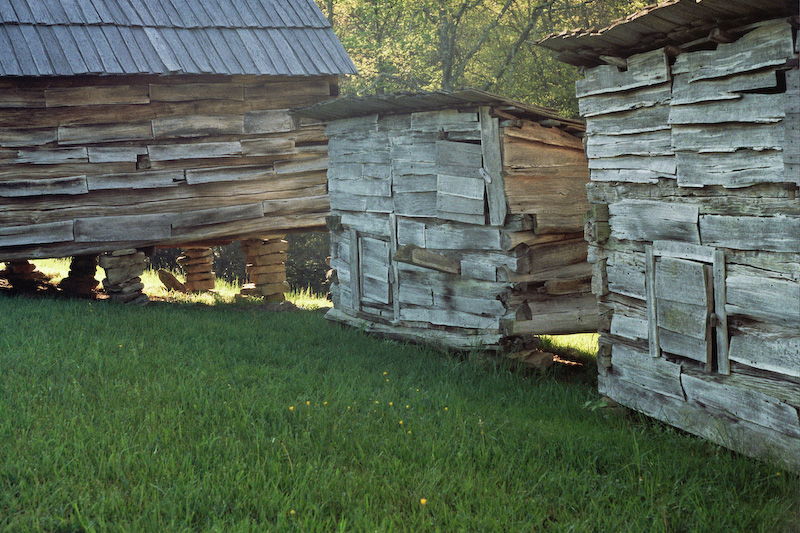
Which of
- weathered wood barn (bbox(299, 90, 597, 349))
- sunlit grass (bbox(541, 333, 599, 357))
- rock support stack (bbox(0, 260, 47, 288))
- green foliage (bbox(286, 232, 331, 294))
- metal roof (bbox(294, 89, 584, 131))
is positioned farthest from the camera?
green foliage (bbox(286, 232, 331, 294))

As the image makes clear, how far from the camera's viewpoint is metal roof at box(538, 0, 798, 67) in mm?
4387

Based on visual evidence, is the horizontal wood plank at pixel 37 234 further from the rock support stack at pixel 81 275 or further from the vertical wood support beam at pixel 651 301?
the vertical wood support beam at pixel 651 301

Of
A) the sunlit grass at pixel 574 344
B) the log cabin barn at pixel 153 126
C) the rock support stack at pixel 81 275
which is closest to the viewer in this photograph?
the sunlit grass at pixel 574 344

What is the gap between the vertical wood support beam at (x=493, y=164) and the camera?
7395 millimetres

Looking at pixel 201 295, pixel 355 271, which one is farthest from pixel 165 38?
pixel 201 295

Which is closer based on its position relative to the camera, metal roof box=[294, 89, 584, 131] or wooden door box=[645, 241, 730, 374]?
wooden door box=[645, 241, 730, 374]

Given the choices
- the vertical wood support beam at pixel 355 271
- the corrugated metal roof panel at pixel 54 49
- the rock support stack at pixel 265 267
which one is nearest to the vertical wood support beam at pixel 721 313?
the vertical wood support beam at pixel 355 271

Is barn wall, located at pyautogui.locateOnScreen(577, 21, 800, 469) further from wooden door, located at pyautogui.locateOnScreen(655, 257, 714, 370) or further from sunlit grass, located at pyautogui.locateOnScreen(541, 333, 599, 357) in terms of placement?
sunlit grass, located at pyautogui.locateOnScreen(541, 333, 599, 357)

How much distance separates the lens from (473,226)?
7898mm

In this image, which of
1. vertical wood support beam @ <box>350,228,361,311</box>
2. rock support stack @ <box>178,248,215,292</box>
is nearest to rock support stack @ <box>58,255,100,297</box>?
rock support stack @ <box>178,248,215,292</box>

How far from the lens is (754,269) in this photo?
4.65 meters

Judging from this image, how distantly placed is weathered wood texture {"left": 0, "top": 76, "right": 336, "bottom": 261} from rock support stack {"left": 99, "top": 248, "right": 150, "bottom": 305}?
260mm

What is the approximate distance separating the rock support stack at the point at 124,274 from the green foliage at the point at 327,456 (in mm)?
4314

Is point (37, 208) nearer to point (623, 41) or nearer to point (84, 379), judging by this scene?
point (84, 379)
